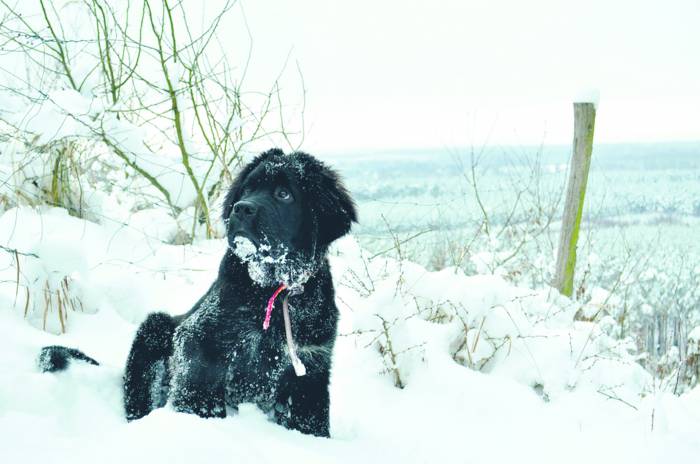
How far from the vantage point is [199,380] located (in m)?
2.53

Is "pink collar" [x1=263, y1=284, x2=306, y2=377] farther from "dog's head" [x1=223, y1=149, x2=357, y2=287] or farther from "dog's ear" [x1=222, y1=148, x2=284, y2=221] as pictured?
"dog's ear" [x1=222, y1=148, x2=284, y2=221]

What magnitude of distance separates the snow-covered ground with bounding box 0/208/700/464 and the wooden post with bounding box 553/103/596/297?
3.04 feet

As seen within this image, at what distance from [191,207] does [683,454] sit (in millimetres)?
4861

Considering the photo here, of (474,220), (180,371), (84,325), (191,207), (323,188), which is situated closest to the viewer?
(180,371)

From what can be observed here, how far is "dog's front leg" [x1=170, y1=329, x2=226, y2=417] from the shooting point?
2533mm

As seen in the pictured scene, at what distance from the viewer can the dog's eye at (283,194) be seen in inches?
108

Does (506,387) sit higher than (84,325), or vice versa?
(84,325)

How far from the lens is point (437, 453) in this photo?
296cm

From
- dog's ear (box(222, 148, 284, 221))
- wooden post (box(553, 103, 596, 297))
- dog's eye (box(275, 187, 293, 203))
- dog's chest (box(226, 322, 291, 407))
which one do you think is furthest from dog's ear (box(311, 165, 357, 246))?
wooden post (box(553, 103, 596, 297))

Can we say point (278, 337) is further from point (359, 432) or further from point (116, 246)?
point (116, 246)

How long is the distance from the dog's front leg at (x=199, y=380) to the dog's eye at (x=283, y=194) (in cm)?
76

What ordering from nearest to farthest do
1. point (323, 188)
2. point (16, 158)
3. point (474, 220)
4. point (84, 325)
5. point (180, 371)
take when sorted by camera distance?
1. point (180, 371)
2. point (323, 188)
3. point (84, 325)
4. point (16, 158)
5. point (474, 220)

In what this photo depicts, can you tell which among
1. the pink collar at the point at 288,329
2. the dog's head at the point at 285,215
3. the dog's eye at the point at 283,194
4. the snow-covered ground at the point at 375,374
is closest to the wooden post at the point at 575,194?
the snow-covered ground at the point at 375,374

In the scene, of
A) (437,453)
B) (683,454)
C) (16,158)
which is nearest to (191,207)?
(16,158)
